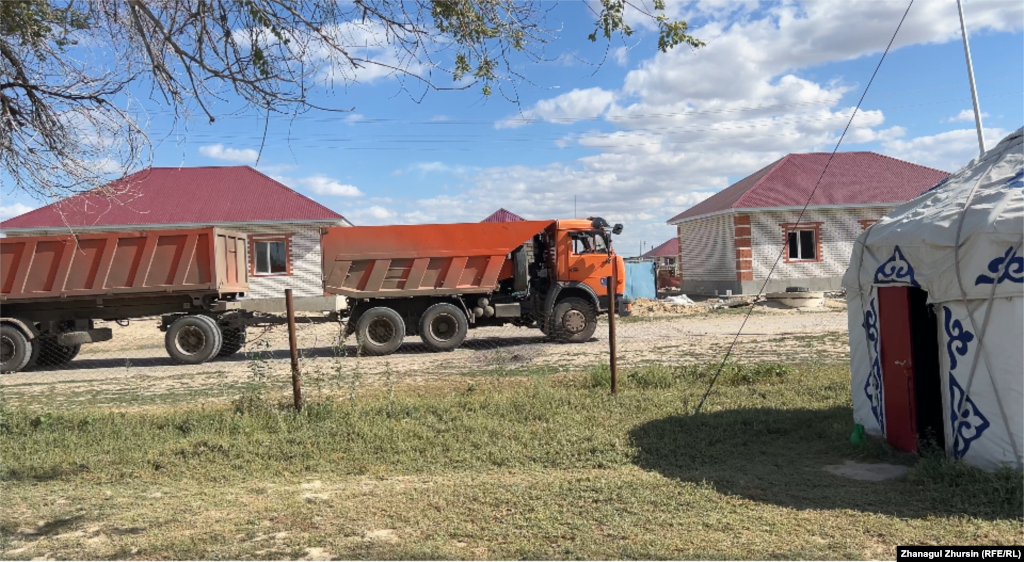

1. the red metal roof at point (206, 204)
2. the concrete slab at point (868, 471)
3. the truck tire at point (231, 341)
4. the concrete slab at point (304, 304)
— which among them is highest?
the red metal roof at point (206, 204)

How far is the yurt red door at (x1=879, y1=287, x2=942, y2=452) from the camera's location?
5914mm

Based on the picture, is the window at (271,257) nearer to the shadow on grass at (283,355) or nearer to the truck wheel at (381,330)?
the shadow on grass at (283,355)

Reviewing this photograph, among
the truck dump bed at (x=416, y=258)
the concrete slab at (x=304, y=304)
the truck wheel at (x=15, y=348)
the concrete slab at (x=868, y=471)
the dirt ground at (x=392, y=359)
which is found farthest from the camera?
the truck dump bed at (x=416, y=258)

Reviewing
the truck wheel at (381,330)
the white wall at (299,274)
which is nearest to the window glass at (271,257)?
the white wall at (299,274)

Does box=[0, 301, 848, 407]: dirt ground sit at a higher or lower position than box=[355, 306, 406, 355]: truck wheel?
lower

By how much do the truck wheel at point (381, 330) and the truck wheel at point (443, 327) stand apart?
1.58 ft

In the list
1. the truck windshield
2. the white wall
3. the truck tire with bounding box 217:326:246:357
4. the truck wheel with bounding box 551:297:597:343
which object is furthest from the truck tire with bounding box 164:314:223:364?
the white wall

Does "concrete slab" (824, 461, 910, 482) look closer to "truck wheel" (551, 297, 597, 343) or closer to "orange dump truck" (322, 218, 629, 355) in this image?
"orange dump truck" (322, 218, 629, 355)

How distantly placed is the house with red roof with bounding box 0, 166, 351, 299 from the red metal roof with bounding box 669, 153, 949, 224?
48.4 feet

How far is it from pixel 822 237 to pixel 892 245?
→ 22.1 metres

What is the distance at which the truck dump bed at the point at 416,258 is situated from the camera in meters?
14.4

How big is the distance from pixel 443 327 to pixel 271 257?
40.1 ft

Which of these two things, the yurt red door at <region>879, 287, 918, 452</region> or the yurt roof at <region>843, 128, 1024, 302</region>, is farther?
the yurt red door at <region>879, 287, 918, 452</region>

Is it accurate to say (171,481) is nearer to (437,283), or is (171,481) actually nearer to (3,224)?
(437,283)
